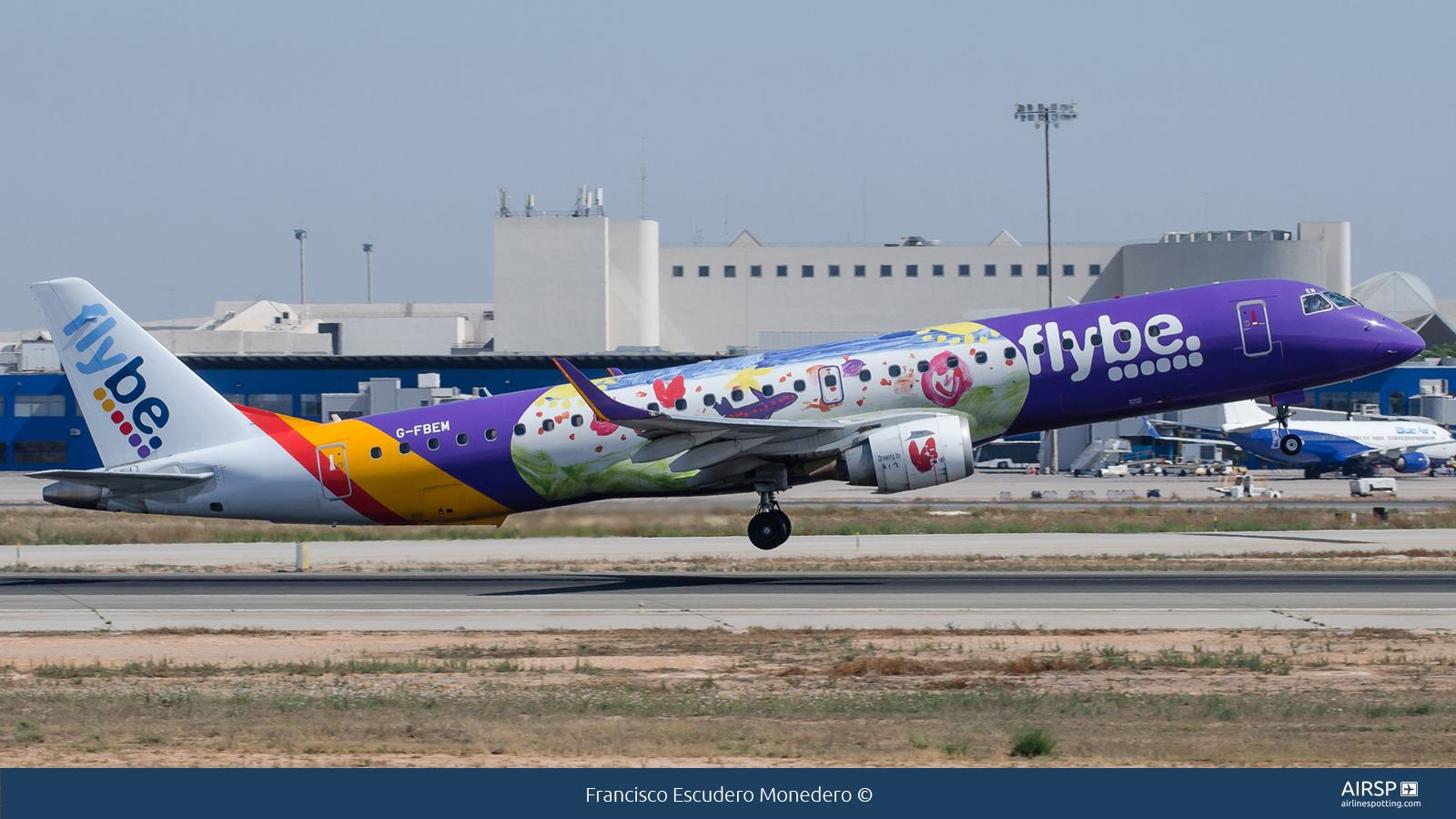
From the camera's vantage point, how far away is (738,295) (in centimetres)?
11925

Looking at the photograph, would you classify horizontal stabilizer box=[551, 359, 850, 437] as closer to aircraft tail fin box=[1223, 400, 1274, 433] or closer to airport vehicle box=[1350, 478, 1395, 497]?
airport vehicle box=[1350, 478, 1395, 497]

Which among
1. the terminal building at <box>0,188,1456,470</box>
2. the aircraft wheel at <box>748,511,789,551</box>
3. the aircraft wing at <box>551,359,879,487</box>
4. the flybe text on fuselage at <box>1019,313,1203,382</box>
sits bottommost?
the aircraft wheel at <box>748,511,789,551</box>

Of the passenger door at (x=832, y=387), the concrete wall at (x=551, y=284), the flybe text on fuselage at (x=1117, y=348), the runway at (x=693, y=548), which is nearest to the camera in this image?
the flybe text on fuselage at (x=1117, y=348)

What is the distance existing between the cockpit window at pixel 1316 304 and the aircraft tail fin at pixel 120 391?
80.5 feet

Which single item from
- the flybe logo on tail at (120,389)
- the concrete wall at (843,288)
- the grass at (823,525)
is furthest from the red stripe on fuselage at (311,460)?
the concrete wall at (843,288)

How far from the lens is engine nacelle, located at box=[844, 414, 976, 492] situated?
29172 millimetres

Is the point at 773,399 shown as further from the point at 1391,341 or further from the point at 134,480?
the point at 134,480

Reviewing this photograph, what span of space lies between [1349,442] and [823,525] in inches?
1958

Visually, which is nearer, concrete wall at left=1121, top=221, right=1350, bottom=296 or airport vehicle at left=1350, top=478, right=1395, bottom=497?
airport vehicle at left=1350, top=478, right=1395, bottom=497

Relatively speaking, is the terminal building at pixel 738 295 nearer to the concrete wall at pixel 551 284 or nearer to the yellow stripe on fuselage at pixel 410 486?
the concrete wall at pixel 551 284

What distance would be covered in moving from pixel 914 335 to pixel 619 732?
17.4 m

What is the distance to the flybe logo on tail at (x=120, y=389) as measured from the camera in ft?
108

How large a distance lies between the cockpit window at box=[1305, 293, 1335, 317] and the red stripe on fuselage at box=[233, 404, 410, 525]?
21174 millimetres

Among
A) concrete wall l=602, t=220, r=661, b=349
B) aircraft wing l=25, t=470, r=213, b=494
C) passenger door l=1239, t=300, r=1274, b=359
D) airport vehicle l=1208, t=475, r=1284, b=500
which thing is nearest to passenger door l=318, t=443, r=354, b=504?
aircraft wing l=25, t=470, r=213, b=494
